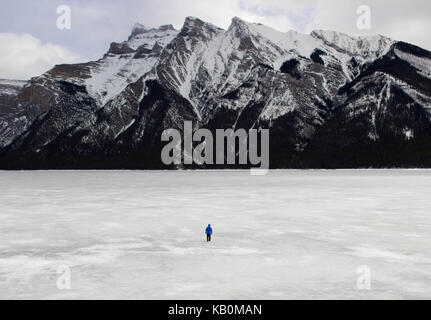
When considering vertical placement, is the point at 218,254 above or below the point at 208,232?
below

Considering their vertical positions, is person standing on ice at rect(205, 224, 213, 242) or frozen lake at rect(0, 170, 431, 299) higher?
person standing on ice at rect(205, 224, 213, 242)

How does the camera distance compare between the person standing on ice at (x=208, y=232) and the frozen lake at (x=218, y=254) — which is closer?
the frozen lake at (x=218, y=254)

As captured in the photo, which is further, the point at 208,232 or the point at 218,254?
the point at 208,232

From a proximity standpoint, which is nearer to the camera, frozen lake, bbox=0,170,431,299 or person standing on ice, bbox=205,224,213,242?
frozen lake, bbox=0,170,431,299

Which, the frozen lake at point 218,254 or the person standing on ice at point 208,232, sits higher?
the person standing on ice at point 208,232

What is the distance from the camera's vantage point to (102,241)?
26281 millimetres
